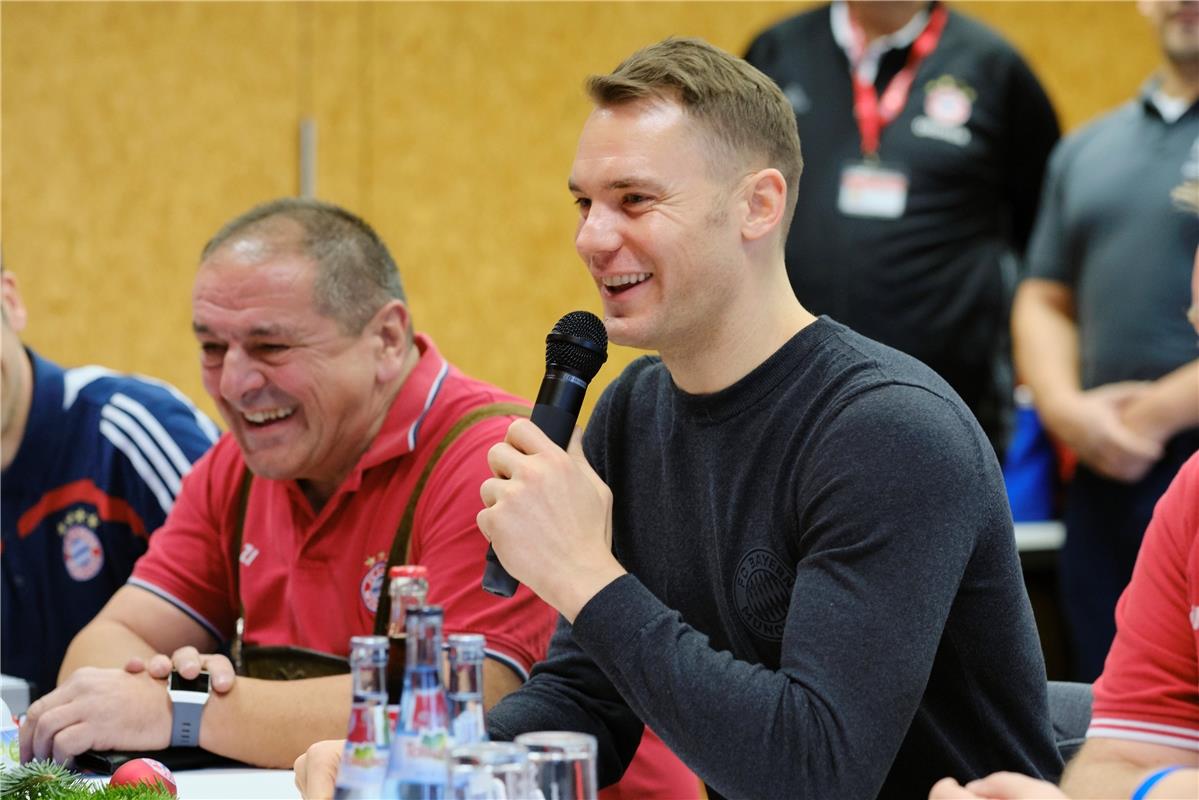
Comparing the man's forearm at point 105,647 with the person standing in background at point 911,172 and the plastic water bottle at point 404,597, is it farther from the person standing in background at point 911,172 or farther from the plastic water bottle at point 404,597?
the person standing in background at point 911,172

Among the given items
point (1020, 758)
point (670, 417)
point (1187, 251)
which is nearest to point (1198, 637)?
point (1020, 758)

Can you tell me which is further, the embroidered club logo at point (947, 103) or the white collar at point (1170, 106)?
the embroidered club logo at point (947, 103)

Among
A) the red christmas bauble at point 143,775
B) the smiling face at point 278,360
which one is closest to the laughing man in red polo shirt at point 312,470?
the smiling face at point 278,360

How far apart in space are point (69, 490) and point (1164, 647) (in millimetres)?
1923

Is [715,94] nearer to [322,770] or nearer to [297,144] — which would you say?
[322,770]

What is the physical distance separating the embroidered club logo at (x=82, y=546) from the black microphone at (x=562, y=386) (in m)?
1.39

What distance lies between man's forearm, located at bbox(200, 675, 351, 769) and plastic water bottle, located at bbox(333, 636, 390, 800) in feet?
2.52

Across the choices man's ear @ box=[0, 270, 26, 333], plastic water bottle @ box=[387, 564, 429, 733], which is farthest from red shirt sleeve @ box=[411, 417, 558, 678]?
man's ear @ box=[0, 270, 26, 333]

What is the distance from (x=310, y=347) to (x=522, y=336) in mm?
3119

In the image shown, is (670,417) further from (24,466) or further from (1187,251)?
(1187,251)

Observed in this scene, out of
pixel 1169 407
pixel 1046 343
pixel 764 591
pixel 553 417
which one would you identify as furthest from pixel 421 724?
pixel 1046 343

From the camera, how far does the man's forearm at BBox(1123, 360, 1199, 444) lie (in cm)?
316

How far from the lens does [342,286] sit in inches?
90.6

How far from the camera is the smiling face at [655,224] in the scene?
1676 millimetres
